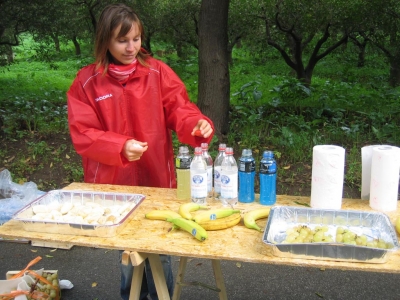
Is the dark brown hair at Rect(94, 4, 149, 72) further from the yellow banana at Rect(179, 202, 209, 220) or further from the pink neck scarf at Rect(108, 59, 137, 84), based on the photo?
the yellow banana at Rect(179, 202, 209, 220)

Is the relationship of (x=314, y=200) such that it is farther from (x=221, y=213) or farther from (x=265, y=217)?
(x=221, y=213)

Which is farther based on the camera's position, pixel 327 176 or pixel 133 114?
pixel 133 114

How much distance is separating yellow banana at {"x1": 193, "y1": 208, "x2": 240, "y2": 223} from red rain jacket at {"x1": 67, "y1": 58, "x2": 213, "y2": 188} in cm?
49

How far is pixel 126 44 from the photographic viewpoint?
2457 mm

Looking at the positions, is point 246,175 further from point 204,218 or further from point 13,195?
point 13,195

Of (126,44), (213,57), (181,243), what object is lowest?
(181,243)

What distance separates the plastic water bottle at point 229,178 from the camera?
7.36 feet

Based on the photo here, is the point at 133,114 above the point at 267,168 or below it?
above

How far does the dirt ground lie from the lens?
203 inches

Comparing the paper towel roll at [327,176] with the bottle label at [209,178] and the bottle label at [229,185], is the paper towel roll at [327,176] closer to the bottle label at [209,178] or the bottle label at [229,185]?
the bottle label at [229,185]

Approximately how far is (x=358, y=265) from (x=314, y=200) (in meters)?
0.55

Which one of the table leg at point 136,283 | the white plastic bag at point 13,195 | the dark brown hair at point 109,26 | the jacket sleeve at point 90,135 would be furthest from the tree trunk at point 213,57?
the table leg at point 136,283

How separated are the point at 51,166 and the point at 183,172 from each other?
3.87 metres

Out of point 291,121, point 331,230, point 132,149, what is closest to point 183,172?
point 132,149
